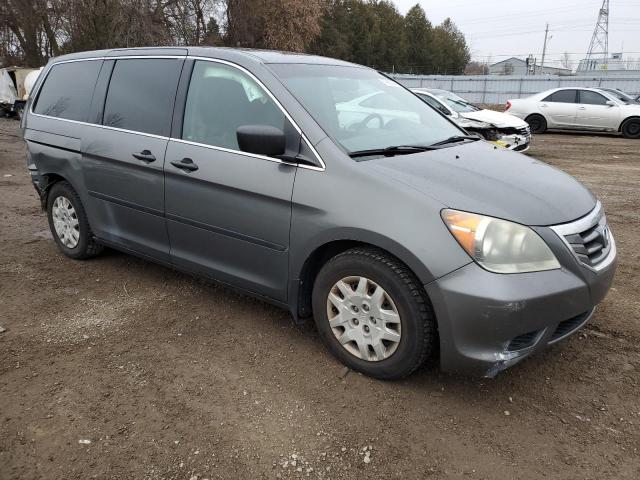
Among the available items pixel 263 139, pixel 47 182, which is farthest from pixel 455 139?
pixel 47 182

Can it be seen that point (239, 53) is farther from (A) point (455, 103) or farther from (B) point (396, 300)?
(A) point (455, 103)

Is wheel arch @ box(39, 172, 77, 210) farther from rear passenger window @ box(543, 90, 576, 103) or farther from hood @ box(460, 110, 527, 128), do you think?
rear passenger window @ box(543, 90, 576, 103)

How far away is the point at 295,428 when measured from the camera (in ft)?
8.36

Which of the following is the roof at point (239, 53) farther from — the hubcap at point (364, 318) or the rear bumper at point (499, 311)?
the rear bumper at point (499, 311)

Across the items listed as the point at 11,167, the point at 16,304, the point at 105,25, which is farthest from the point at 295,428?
the point at 105,25

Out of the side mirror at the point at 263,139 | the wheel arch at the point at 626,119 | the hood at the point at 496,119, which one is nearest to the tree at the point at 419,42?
the wheel arch at the point at 626,119

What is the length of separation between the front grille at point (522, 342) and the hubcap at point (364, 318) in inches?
21.5

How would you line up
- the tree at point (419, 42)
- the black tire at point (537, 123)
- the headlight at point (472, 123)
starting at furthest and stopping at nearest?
the tree at point (419, 42) < the black tire at point (537, 123) < the headlight at point (472, 123)

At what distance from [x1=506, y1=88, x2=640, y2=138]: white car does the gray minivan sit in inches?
550

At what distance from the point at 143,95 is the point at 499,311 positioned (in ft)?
9.36

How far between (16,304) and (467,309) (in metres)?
3.25

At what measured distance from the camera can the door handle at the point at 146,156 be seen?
11.7 ft

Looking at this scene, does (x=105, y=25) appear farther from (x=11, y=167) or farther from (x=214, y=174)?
(x=214, y=174)

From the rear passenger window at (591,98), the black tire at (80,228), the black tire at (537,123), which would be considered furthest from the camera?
the black tire at (537,123)
